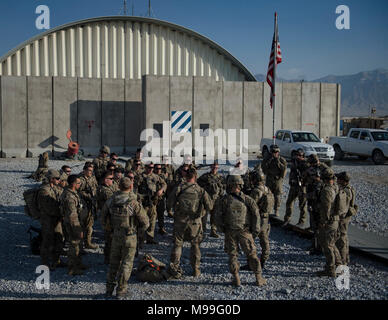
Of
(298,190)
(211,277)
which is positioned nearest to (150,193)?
(211,277)

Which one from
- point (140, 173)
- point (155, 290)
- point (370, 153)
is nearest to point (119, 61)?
point (370, 153)

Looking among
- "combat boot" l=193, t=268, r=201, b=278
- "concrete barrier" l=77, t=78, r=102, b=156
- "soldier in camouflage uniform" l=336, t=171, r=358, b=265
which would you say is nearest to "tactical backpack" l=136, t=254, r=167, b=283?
"combat boot" l=193, t=268, r=201, b=278

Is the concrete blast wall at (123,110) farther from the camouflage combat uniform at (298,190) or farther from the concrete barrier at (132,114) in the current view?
the camouflage combat uniform at (298,190)

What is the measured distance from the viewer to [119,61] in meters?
26.7

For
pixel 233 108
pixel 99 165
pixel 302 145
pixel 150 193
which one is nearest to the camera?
pixel 150 193

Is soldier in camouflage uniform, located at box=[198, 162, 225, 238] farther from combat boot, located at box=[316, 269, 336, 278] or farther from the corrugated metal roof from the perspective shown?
the corrugated metal roof

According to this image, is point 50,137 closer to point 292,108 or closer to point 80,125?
point 80,125

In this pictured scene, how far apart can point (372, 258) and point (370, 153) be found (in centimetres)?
1436

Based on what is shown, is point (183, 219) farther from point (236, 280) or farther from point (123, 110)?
point (123, 110)

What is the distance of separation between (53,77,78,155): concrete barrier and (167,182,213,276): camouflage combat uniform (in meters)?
18.3

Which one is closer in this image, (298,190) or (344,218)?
(344,218)

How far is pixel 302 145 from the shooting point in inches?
745

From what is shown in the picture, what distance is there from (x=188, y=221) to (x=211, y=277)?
106 cm

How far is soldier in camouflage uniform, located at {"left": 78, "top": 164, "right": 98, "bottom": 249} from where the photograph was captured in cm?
778
